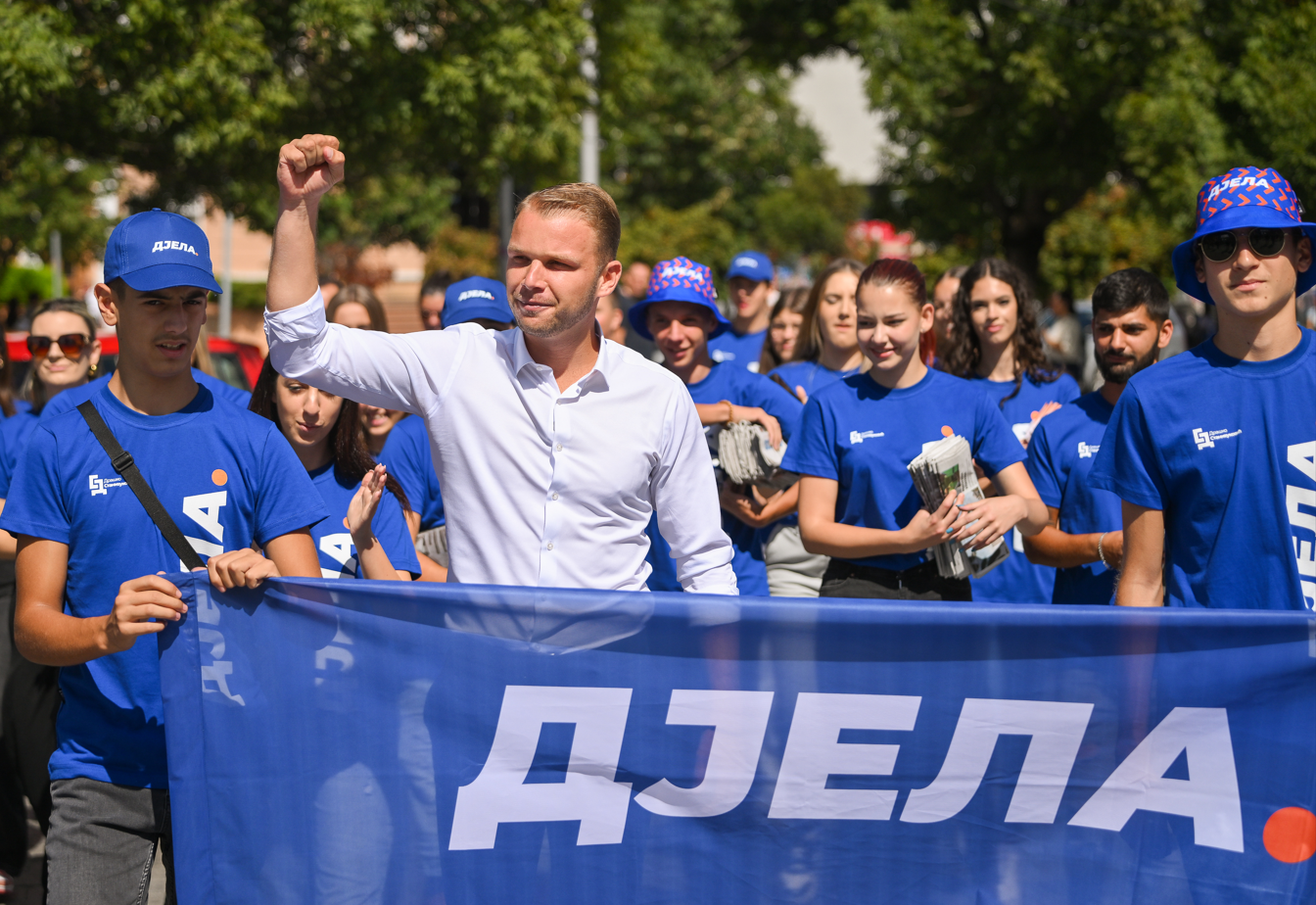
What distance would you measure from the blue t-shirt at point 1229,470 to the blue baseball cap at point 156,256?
2245 mm

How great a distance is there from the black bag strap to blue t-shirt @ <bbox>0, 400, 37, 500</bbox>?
51.5 inches

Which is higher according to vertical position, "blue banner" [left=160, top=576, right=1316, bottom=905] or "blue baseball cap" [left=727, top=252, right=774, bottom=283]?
"blue baseball cap" [left=727, top=252, right=774, bottom=283]

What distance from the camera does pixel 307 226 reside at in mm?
2811

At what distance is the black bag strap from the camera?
9.70 ft

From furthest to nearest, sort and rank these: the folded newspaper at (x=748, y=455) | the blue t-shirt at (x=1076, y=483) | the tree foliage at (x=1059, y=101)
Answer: the tree foliage at (x=1059, y=101)
the folded newspaper at (x=748, y=455)
the blue t-shirt at (x=1076, y=483)

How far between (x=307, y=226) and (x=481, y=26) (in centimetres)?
1154

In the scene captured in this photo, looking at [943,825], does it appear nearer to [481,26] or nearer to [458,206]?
[481,26]

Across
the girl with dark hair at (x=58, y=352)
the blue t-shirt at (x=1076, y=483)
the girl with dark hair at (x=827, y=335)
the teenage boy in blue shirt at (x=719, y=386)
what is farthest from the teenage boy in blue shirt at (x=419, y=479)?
the girl with dark hair at (x=827, y=335)

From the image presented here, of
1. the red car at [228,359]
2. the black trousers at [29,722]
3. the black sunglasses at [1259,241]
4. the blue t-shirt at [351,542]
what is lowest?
the black trousers at [29,722]

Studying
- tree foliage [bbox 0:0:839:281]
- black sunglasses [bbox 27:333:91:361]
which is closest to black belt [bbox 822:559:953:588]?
black sunglasses [bbox 27:333:91:361]

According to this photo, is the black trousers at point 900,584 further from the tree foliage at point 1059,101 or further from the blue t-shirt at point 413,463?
the tree foliage at point 1059,101

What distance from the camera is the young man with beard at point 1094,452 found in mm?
4422

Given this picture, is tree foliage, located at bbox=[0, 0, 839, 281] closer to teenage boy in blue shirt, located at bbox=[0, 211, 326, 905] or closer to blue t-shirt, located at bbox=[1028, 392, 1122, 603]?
teenage boy in blue shirt, located at bbox=[0, 211, 326, 905]

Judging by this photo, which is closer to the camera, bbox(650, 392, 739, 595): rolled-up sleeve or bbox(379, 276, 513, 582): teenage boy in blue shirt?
bbox(650, 392, 739, 595): rolled-up sleeve
